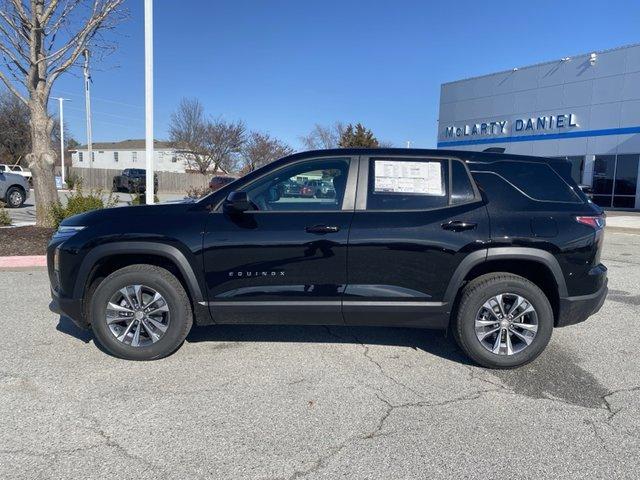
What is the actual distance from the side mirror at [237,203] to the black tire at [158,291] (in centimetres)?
Result: 79

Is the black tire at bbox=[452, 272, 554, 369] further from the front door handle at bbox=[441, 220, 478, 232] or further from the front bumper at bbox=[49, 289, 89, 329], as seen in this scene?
the front bumper at bbox=[49, 289, 89, 329]

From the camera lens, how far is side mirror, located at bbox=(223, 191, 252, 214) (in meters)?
3.64

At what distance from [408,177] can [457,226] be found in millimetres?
590

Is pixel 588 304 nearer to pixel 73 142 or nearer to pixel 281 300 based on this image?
pixel 281 300

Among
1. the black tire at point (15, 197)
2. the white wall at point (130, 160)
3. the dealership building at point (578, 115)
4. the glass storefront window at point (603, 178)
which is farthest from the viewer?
the white wall at point (130, 160)

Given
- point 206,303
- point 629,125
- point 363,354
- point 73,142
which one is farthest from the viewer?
point 73,142

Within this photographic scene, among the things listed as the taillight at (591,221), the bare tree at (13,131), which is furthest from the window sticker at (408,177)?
the bare tree at (13,131)

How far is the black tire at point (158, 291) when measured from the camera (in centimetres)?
380

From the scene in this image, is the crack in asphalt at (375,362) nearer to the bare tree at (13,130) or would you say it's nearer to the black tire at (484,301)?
the black tire at (484,301)

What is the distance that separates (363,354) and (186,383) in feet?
5.15

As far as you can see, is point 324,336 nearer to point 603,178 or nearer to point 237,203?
point 237,203

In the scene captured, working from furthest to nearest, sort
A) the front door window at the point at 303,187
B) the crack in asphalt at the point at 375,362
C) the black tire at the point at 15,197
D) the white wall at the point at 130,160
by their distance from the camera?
the white wall at the point at 130,160
the black tire at the point at 15,197
the front door window at the point at 303,187
the crack in asphalt at the point at 375,362

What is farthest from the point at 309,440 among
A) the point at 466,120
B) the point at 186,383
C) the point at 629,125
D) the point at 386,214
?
the point at 466,120

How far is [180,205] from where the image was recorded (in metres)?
3.89
